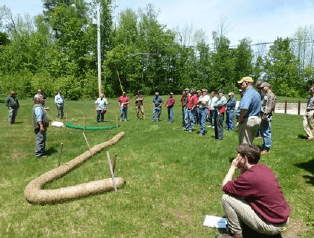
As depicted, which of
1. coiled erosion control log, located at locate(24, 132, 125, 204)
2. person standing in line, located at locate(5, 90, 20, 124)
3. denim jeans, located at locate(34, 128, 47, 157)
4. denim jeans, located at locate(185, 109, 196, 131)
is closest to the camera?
coiled erosion control log, located at locate(24, 132, 125, 204)

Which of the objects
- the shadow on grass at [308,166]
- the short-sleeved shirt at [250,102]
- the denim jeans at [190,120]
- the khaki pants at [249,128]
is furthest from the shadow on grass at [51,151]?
the shadow on grass at [308,166]

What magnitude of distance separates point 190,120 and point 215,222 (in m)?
8.06

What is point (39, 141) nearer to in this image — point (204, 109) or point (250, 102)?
point (204, 109)

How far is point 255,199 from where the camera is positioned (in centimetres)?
349

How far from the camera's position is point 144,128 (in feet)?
44.9

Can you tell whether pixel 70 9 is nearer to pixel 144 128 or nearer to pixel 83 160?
pixel 144 128

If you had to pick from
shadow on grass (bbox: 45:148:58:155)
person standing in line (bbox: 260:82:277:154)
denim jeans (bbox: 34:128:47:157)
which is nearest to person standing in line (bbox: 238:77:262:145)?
person standing in line (bbox: 260:82:277:154)

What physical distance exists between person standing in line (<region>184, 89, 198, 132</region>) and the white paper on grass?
7628mm

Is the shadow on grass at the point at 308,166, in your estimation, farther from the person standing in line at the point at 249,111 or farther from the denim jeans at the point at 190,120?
the denim jeans at the point at 190,120

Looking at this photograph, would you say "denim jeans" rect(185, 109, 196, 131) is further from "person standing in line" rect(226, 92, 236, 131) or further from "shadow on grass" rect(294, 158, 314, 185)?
"shadow on grass" rect(294, 158, 314, 185)

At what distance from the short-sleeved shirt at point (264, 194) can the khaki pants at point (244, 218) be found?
0.08 metres

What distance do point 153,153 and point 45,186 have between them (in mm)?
3714

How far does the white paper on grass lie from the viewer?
4.35 m

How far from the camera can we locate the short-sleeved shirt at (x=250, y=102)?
5929 mm
